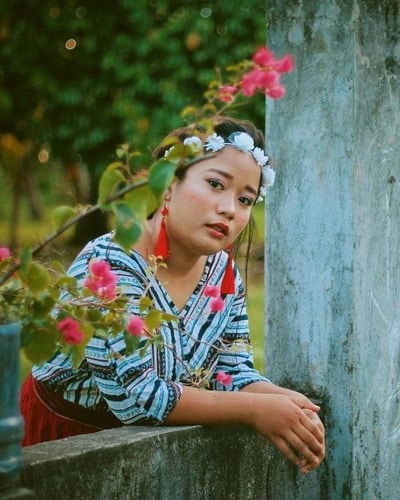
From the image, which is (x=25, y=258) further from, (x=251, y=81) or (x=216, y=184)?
(x=216, y=184)

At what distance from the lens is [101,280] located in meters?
2.34

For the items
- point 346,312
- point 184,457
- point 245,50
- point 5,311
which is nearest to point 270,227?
point 346,312

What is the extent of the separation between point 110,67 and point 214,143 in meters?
8.89

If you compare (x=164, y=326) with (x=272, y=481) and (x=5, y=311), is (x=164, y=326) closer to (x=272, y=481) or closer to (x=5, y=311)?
(x=272, y=481)

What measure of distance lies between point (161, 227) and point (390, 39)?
3.61ft

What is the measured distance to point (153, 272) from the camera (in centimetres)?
298

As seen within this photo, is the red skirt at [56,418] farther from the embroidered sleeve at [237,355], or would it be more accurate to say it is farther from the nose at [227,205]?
the nose at [227,205]

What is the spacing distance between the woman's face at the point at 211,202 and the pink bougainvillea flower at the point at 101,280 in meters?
0.79

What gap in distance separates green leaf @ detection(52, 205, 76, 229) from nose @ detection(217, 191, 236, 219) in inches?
40.0

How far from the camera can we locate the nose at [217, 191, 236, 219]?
309 centimetres

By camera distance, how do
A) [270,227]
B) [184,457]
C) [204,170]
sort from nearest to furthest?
[184,457], [204,170], [270,227]

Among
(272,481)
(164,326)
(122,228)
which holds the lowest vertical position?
(272,481)

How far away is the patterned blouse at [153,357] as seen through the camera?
2.94 metres

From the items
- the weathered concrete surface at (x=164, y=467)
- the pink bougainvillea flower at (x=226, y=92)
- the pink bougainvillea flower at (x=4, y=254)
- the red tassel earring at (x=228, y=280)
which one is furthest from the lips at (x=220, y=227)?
the pink bougainvillea flower at (x=226, y=92)
